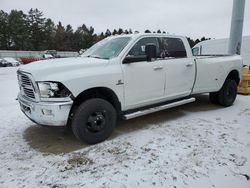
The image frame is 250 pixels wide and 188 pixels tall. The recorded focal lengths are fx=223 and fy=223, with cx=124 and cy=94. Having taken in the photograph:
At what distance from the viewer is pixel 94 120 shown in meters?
3.60

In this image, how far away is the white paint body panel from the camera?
3.36 metres

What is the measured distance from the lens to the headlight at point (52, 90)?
3244mm

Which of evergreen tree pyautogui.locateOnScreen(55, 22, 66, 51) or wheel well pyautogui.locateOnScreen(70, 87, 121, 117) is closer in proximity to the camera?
wheel well pyautogui.locateOnScreen(70, 87, 121, 117)

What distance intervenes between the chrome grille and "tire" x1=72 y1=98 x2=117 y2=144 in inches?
30.2

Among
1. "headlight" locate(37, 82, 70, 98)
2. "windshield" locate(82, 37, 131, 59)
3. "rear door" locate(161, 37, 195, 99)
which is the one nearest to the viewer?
"headlight" locate(37, 82, 70, 98)

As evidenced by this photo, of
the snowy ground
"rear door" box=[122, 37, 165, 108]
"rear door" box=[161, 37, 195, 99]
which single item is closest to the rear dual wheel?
the snowy ground

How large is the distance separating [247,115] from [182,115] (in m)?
1.47

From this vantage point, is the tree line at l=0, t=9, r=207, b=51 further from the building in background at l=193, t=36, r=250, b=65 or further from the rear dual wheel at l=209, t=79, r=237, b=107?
the rear dual wheel at l=209, t=79, r=237, b=107

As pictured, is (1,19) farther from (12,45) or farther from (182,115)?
(182,115)

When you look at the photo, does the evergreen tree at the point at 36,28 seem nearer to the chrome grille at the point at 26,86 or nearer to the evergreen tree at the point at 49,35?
the evergreen tree at the point at 49,35

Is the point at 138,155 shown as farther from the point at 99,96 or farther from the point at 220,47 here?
the point at 220,47

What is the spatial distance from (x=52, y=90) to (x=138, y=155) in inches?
→ 62.1

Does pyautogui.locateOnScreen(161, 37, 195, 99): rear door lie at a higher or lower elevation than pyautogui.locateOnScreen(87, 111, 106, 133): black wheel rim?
higher

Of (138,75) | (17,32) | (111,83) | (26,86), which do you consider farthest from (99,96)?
(17,32)
